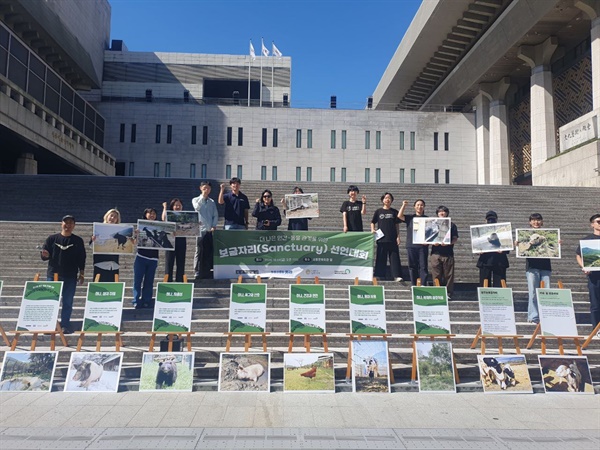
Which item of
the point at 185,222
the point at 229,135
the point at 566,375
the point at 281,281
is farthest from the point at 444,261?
the point at 229,135

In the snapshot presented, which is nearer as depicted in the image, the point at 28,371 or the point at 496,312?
the point at 28,371

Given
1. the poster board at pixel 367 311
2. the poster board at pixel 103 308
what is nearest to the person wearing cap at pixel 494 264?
the poster board at pixel 367 311

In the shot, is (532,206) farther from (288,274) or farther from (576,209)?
(288,274)

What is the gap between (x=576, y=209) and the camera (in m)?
16.5

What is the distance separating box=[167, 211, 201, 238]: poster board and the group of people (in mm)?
178

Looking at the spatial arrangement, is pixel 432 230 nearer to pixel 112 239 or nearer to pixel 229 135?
pixel 112 239

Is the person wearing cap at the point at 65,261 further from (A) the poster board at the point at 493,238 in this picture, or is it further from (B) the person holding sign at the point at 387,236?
(A) the poster board at the point at 493,238

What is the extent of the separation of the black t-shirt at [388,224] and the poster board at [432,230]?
19.8 inches

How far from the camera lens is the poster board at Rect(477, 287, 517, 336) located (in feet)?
21.4

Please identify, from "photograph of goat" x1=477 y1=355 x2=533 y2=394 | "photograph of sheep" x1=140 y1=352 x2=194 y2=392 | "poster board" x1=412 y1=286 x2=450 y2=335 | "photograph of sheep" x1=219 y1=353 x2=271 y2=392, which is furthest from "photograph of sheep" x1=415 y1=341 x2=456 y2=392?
"photograph of sheep" x1=140 y1=352 x2=194 y2=392

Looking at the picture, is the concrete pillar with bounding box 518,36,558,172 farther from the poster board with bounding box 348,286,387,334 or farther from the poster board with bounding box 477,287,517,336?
the poster board with bounding box 348,286,387,334

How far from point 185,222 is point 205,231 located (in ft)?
1.66

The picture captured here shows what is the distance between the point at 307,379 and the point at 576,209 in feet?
47.6

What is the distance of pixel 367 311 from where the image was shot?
6367mm
